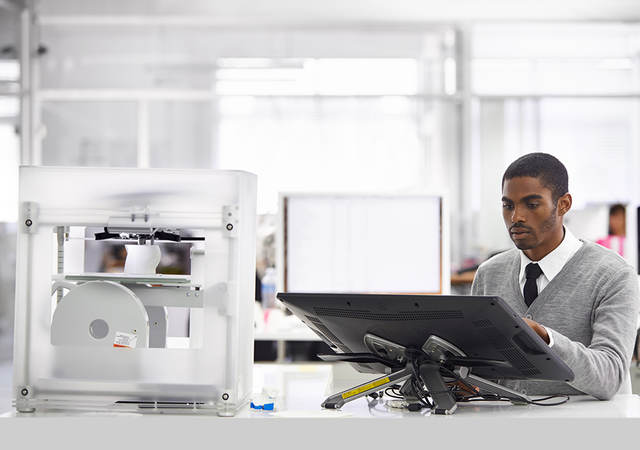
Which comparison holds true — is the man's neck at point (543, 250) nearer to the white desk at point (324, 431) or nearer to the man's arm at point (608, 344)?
the man's arm at point (608, 344)

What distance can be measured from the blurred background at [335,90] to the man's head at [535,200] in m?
4.67

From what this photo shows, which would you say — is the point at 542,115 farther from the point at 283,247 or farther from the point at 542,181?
the point at 542,181

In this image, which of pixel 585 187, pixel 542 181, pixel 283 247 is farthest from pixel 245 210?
pixel 585 187

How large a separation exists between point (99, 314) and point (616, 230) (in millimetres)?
3481

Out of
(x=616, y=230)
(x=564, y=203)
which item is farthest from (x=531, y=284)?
(x=616, y=230)

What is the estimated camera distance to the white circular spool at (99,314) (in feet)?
4.48

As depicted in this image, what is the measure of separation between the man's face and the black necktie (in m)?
0.06

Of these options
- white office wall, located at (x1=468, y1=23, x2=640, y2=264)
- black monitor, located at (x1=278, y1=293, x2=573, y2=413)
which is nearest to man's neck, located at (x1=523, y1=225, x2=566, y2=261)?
black monitor, located at (x1=278, y1=293, x2=573, y2=413)

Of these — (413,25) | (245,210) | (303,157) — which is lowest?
(245,210)

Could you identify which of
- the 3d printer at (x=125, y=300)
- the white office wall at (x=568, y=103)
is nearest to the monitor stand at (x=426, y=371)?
the 3d printer at (x=125, y=300)

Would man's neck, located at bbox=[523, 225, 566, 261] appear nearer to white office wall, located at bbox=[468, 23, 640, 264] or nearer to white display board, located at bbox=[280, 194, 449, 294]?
white display board, located at bbox=[280, 194, 449, 294]

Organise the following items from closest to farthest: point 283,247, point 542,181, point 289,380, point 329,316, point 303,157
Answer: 1. point 329,316
2. point 542,181
3. point 289,380
4. point 283,247
5. point 303,157

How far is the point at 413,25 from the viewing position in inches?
254

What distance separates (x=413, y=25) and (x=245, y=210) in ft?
17.5
